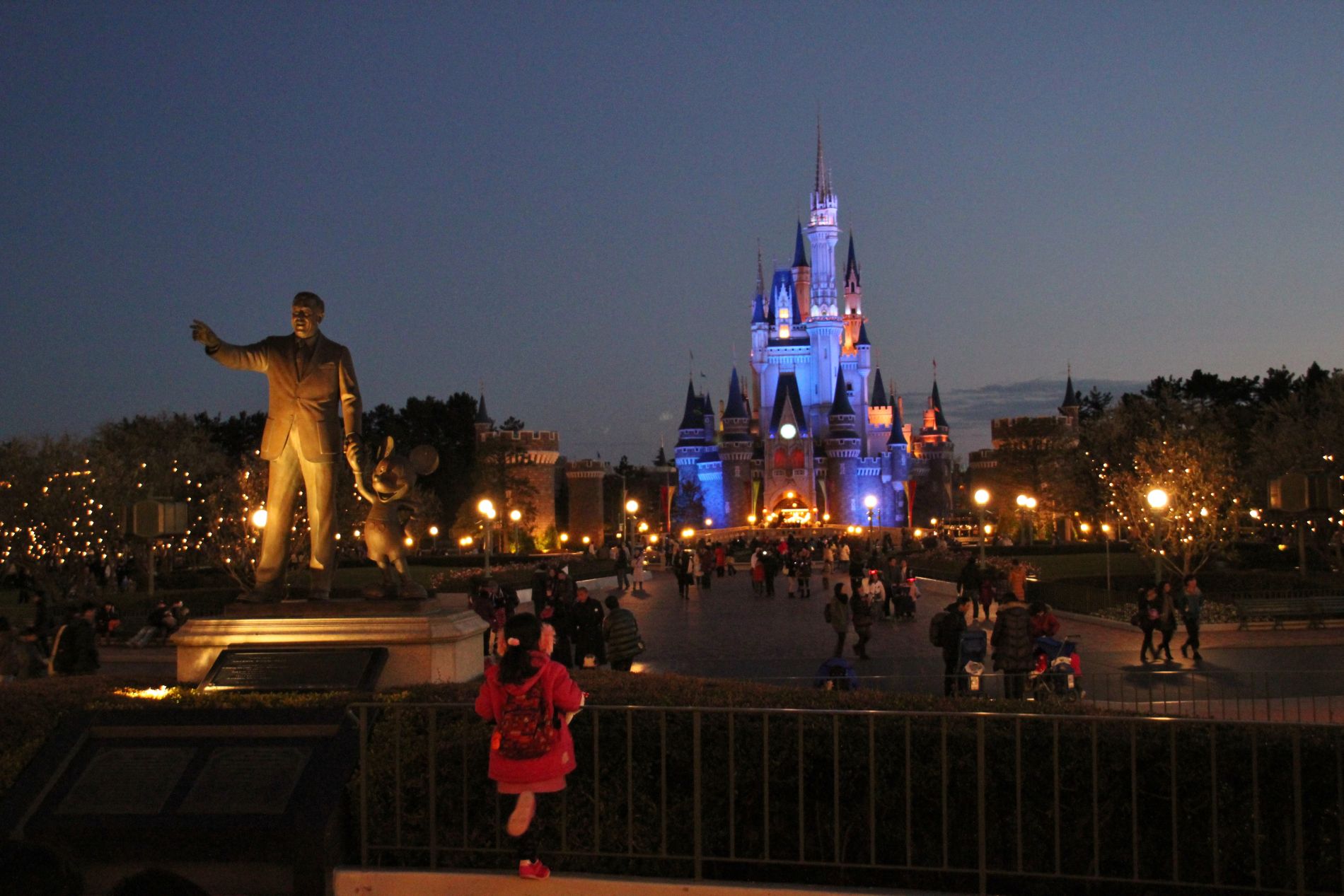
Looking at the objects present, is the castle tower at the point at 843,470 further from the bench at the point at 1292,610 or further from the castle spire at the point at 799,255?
the bench at the point at 1292,610

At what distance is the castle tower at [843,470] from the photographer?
92.1m

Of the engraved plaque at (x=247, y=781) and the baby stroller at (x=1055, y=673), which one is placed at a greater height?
the engraved plaque at (x=247, y=781)

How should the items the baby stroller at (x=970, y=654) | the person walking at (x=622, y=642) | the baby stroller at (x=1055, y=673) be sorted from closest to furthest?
the baby stroller at (x=1055, y=673)
the baby stroller at (x=970, y=654)
the person walking at (x=622, y=642)

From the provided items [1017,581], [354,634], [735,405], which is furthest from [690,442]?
[354,634]

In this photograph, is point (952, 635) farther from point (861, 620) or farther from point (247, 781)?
point (247, 781)

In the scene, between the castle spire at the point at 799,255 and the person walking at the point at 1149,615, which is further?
the castle spire at the point at 799,255

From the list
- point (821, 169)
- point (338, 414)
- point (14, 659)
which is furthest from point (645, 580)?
point (821, 169)

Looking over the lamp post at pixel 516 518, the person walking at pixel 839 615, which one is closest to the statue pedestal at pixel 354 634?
the person walking at pixel 839 615

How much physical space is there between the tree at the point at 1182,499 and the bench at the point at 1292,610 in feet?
22.9

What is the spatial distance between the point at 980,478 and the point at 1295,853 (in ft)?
296

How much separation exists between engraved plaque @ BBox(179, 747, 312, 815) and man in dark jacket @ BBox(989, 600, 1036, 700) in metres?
7.95

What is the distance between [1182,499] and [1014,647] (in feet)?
59.8

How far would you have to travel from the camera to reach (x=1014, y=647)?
1210 cm

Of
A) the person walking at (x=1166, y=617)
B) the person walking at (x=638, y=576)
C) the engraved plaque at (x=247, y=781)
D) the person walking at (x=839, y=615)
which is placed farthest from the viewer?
the person walking at (x=638, y=576)
